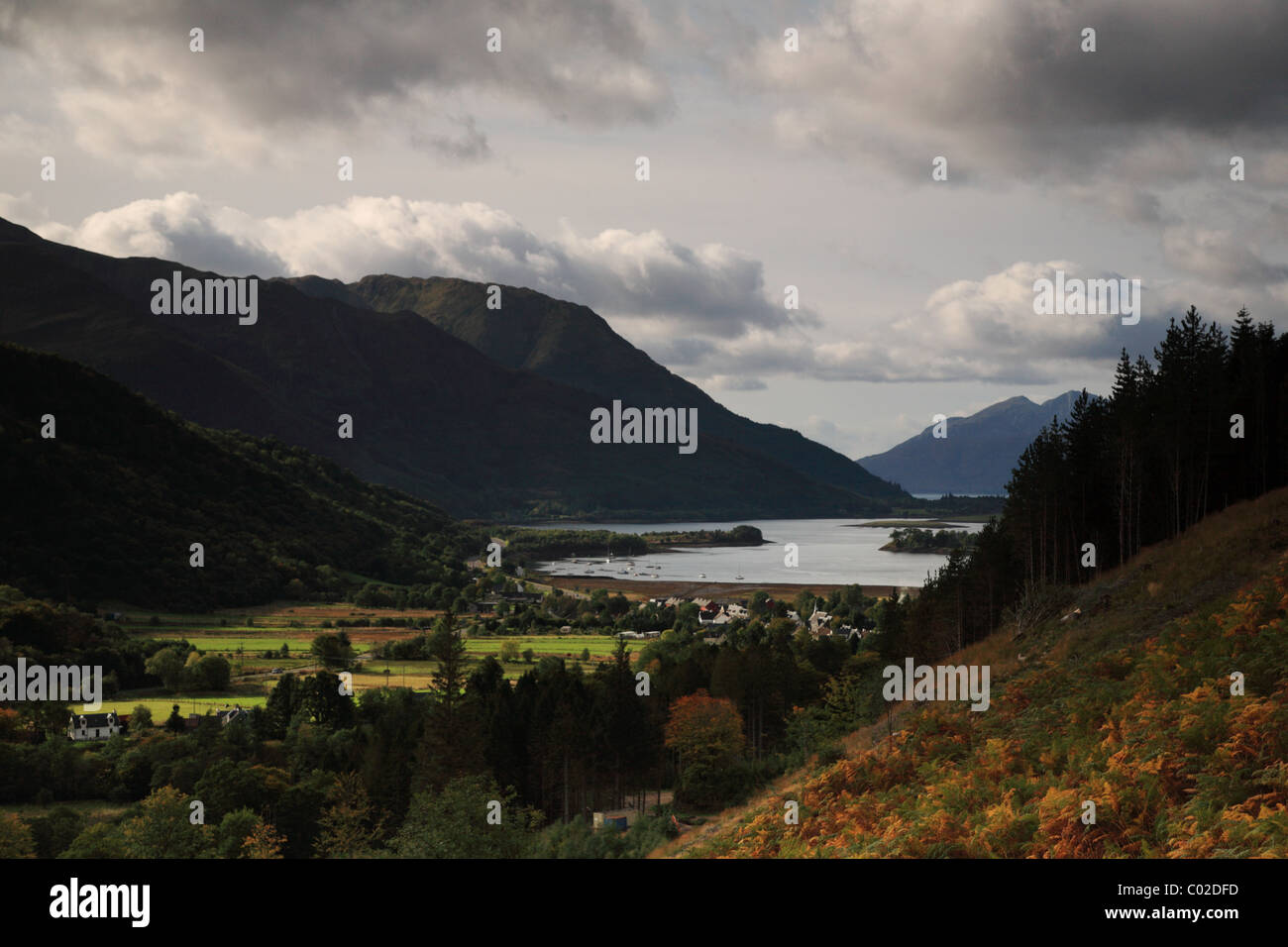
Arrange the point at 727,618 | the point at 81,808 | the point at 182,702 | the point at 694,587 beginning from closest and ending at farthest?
the point at 81,808 < the point at 182,702 < the point at 727,618 < the point at 694,587

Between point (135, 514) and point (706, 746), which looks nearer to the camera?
point (706, 746)

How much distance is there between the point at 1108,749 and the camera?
18.1 m

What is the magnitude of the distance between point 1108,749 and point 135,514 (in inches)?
6783

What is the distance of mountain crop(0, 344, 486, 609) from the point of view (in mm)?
142000

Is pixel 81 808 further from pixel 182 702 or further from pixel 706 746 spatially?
pixel 706 746

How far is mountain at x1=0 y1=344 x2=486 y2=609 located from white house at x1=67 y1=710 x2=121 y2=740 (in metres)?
69.0

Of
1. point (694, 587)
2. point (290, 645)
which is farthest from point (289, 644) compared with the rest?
point (694, 587)

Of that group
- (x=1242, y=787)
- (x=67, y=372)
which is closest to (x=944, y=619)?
(x=1242, y=787)

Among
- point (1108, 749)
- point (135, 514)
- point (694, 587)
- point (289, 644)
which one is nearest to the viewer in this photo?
point (1108, 749)

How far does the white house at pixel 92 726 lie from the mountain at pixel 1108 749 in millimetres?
58243
